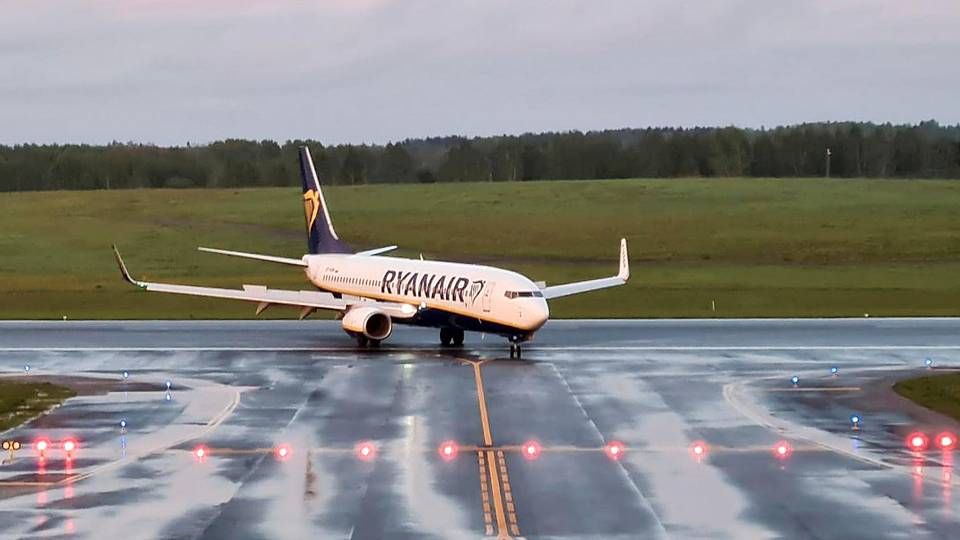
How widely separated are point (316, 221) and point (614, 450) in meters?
38.7

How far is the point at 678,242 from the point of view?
126312 millimetres

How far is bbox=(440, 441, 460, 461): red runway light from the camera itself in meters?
34.0

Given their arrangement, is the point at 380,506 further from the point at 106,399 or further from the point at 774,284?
the point at 774,284

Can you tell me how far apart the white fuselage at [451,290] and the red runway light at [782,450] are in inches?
748

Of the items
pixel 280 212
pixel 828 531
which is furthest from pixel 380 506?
pixel 280 212

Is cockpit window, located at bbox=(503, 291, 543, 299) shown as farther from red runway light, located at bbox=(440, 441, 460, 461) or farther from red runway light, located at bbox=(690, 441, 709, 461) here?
red runway light, located at bbox=(690, 441, 709, 461)

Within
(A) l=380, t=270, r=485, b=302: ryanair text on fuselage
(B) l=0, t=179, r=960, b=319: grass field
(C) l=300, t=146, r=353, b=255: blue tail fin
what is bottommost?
(B) l=0, t=179, r=960, b=319: grass field

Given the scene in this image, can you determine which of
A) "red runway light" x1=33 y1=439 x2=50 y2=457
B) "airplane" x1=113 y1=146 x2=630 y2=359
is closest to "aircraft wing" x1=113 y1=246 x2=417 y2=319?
"airplane" x1=113 y1=146 x2=630 y2=359

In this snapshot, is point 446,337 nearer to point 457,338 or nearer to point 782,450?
point 457,338

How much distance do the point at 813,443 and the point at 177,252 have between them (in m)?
97.9

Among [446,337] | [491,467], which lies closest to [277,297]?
[446,337]

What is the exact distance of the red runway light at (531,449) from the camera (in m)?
34.2

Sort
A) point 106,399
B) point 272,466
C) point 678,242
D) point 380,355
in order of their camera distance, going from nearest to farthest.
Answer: point 272,466
point 106,399
point 380,355
point 678,242

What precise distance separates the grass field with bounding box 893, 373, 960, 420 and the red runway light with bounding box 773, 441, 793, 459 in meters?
7.14
